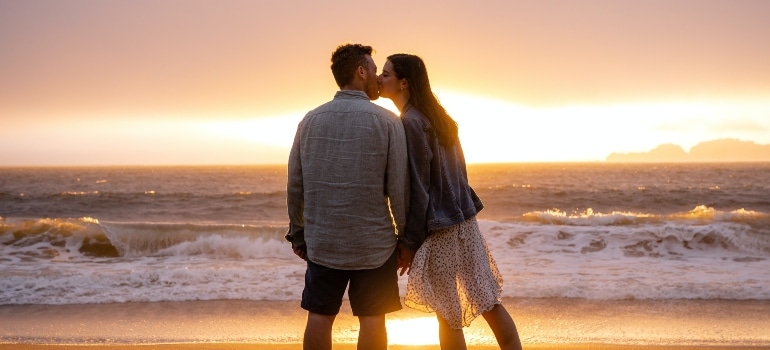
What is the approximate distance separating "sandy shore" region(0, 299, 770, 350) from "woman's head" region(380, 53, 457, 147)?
92.9 inches

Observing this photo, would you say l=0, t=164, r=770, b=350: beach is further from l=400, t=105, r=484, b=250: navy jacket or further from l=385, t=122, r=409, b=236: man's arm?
l=385, t=122, r=409, b=236: man's arm

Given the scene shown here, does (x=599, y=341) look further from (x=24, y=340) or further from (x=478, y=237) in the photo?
(x=24, y=340)

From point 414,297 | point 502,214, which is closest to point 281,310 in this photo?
point 414,297

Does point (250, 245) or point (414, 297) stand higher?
point (414, 297)

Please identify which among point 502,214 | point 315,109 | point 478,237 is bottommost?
point 502,214

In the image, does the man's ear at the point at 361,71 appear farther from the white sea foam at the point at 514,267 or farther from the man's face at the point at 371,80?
the white sea foam at the point at 514,267

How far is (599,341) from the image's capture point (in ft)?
17.0

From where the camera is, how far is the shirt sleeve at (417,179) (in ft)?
9.48

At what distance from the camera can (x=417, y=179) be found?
2.88 metres

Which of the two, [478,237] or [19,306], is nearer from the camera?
[478,237]

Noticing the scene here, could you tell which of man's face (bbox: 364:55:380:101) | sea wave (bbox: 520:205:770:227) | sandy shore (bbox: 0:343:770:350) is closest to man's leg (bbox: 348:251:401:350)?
man's face (bbox: 364:55:380:101)

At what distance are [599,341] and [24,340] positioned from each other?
4295 millimetres

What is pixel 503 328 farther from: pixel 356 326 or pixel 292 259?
pixel 292 259

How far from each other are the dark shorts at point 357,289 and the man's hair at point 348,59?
773 millimetres
